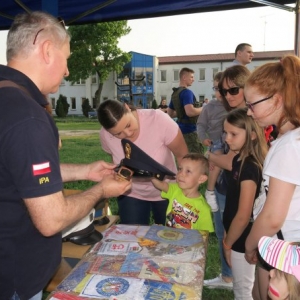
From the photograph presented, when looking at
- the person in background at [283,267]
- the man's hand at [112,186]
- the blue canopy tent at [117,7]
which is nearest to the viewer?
the person in background at [283,267]

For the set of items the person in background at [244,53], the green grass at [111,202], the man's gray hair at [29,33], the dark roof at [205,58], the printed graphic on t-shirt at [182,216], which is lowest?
the green grass at [111,202]

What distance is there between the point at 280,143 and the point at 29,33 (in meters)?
1.03

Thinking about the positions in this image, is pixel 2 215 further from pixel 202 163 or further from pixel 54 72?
pixel 202 163

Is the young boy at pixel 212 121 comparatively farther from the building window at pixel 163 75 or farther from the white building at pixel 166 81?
the building window at pixel 163 75

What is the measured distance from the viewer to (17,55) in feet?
3.97

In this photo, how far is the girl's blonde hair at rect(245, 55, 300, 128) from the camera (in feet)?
4.48

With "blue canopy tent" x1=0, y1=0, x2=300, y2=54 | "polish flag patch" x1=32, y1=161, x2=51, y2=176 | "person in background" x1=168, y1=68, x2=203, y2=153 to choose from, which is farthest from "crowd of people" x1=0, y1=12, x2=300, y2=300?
"person in background" x1=168, y1=68, x2=203, y2=153

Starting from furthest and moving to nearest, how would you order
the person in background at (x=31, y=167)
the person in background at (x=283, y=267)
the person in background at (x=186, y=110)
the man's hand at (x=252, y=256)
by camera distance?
the person in background at (x=186, y=110) < the man's hand at (x=252, y=256) < the person in background at (x=283, y=267) < the person in background at (x=31, y=167)

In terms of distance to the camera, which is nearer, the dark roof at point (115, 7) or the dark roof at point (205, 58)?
the dark roof at point (115, 7)

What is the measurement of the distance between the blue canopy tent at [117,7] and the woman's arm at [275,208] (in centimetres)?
226

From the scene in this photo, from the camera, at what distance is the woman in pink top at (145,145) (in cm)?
239

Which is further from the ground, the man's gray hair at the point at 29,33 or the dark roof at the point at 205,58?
the dark roof at the point at 205,58

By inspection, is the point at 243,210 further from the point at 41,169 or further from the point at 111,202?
the point at 111,202

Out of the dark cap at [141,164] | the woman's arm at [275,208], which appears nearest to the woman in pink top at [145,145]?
the dark cap at [141,164]
